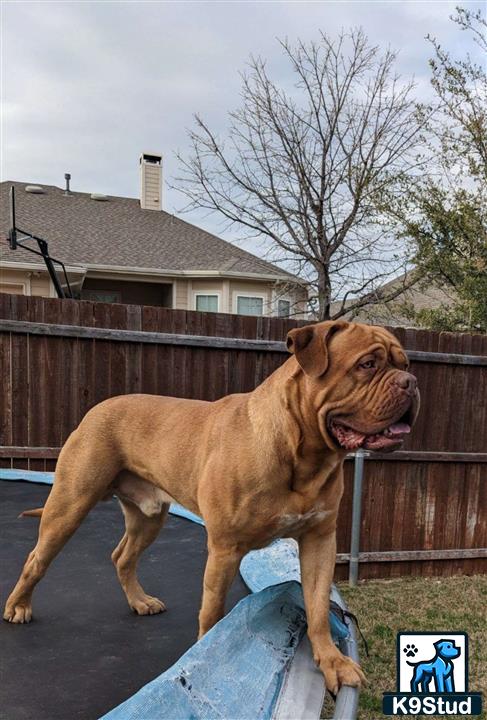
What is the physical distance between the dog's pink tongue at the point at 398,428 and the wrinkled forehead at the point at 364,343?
0.22 metres

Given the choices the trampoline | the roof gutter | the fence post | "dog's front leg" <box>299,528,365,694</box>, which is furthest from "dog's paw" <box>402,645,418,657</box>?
the roof gutter

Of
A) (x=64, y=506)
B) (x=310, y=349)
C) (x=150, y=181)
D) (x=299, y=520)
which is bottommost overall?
(x=64, y=506)

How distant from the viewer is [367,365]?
185cm

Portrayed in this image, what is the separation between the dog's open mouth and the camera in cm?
182

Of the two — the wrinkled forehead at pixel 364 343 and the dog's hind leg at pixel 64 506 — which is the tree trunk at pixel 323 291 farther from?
the wrinkled forehead at pixel 364 343

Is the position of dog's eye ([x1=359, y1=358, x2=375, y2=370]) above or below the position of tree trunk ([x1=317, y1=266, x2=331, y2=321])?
below

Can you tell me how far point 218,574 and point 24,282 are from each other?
1026 cm

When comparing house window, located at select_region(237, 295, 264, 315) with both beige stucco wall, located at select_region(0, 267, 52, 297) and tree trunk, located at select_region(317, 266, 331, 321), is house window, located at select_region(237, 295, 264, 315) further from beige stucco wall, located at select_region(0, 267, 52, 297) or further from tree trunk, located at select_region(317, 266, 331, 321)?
beige stucco wall, located at select_region(0, 267, 52, 297)

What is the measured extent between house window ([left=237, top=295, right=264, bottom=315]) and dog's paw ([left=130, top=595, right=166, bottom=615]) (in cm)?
1032

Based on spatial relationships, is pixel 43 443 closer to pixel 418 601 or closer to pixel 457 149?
pixel 418 601

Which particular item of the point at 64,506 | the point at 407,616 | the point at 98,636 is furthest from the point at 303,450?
the point at 407,616

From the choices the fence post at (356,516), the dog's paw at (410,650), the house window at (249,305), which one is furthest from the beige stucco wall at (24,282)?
the dog's paw at (410,650)

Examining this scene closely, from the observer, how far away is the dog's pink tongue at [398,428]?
1822 mm

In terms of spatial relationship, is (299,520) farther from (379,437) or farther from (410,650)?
(410,650)
